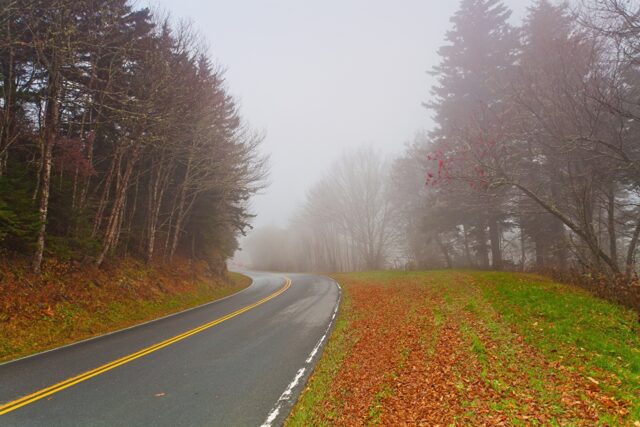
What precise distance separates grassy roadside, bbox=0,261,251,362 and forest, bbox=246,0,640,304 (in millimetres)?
12827

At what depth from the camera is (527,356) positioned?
270 inches

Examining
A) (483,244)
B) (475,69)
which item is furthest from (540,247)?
(475,69)

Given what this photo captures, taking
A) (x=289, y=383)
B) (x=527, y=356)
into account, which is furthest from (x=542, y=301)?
(x=289, y=383)

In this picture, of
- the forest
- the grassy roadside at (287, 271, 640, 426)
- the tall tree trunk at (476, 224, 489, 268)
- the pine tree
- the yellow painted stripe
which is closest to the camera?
the grassy roadside at (287, 271, 640, 426)

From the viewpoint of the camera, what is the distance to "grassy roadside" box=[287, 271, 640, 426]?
4953 millimetres

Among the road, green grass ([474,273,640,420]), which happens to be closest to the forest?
green grass ([474,273,640,420])

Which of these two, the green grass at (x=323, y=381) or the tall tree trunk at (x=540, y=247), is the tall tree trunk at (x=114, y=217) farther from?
the tall tree trunk at (x=540, y=247)

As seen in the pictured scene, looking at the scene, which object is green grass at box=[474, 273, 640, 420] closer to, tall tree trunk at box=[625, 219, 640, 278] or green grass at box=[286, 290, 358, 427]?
tall tree trunk at box=[625, 219, 640, 278]

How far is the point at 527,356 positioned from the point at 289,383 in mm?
4923

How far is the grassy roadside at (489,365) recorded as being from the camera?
495cm

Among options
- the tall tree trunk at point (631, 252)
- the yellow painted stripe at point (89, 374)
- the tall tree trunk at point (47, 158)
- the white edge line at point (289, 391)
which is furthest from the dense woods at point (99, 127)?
the tall tree trunk at point (631, 252)

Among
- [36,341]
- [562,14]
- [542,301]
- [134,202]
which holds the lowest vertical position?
[36,341]

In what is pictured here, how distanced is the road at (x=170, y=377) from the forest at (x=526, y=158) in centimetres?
761

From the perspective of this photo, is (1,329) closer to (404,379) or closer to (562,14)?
(404,379)
